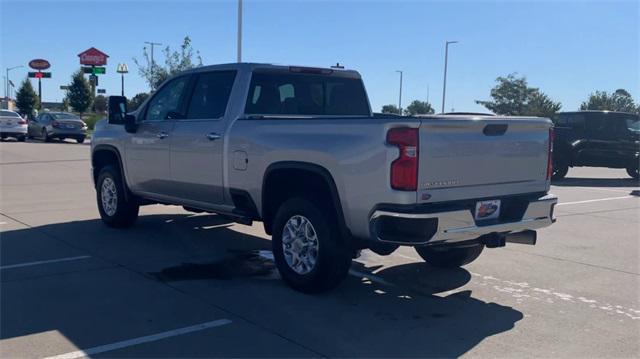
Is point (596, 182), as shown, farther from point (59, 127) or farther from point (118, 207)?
point (59, 127)

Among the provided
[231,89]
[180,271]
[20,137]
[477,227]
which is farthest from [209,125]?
[20,137]

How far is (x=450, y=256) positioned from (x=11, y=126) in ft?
90.7

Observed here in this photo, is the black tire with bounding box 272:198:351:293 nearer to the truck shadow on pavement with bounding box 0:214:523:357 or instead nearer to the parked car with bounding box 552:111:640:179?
the truck shadow on pavement with bounding box 0:214:523:357

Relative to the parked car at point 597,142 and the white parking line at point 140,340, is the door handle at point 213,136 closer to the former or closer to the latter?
the white parking line at point 140,340

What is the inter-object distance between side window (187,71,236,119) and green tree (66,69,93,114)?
193ft

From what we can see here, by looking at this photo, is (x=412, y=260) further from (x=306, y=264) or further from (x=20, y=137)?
(x=20, y=137)

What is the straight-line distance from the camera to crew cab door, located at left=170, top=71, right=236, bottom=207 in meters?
6.96

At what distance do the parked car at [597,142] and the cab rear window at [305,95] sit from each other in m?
11.0

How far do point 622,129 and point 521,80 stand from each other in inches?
1469

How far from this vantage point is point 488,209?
5.61 meters

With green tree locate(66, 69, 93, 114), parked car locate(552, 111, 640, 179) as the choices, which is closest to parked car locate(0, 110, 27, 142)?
parked car locate(552, 111, 640, 179)

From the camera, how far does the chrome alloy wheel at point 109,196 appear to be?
29.0 feet

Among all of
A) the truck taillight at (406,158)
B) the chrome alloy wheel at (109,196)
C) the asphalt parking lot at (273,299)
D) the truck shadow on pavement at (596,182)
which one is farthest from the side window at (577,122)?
the truck taillight at (406,158)

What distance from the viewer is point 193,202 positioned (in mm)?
7477
